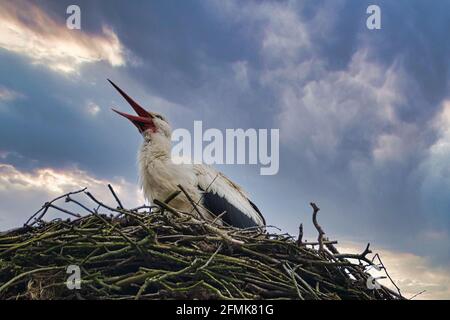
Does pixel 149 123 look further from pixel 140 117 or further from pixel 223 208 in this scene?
pixel 223 208

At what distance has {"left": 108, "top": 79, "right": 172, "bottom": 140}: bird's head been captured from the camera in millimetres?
2136

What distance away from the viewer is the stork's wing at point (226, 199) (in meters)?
1.94

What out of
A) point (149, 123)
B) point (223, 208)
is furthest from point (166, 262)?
point (149, 123)

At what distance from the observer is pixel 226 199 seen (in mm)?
1964

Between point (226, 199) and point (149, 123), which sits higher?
point (149, 123)

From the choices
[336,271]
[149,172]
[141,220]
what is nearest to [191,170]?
[149,172]

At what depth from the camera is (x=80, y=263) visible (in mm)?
1188

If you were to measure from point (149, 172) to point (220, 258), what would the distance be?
0.87 meters

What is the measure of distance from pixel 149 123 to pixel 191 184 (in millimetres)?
392

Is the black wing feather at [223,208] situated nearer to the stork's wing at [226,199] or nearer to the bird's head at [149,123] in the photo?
the stork's wing at [226,199]

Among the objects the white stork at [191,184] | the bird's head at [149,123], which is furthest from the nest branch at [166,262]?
the bird's head at [149,123]

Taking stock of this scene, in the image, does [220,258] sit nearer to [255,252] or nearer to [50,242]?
[255,252]

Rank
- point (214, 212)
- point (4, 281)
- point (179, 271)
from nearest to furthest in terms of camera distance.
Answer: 1. point (179, 271)
2. point (4, 281)
3. point (214, 212)

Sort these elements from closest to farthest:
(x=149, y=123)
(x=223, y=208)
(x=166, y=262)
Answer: (x=166, y=262)
(x=223, y=208)
(x=149, y=123)
